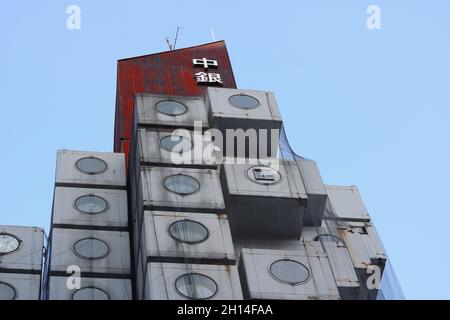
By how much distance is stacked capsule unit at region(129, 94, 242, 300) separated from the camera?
2681 centimetres

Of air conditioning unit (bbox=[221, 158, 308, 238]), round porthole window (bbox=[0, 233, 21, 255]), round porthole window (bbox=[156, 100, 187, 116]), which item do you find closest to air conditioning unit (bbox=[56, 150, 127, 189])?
round porthole window (bbox=[0, 233, 21, 255])

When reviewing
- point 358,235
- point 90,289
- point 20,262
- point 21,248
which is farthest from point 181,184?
point 358,235

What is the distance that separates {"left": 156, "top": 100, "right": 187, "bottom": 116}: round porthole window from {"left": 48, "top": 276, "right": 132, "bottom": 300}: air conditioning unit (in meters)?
7.80

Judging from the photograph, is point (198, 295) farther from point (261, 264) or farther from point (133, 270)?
point (133, 270)

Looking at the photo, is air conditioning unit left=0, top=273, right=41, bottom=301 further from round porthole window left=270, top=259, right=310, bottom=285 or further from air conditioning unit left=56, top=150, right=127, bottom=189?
round porthole window left=270, top=259, right=310, bottom=285

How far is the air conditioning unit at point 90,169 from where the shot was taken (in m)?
35.7

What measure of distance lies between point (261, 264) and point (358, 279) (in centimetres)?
583

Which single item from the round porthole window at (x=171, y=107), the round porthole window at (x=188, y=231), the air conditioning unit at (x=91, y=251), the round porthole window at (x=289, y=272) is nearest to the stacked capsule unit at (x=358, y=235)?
the round porthole window at (x=289, y=272)

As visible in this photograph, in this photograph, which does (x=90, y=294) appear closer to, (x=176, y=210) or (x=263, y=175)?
(x=176, y=210)

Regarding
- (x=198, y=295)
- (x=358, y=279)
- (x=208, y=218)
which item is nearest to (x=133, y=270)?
(x=208, y=218)

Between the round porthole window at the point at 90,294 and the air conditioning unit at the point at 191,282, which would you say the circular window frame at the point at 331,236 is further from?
the round porthole window at the point at 90,294

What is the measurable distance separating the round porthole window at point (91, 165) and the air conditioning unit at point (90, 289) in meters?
6.95

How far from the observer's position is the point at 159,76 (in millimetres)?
49844

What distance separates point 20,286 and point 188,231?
7.98m
